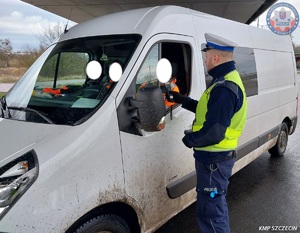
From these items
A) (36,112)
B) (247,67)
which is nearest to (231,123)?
(36,112)

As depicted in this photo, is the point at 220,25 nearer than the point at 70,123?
No

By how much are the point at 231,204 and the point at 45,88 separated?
9.08ft

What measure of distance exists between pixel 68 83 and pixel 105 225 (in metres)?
1.43

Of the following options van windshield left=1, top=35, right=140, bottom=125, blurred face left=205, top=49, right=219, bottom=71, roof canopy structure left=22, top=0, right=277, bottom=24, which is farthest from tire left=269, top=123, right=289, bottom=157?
roof canopy structure left=22, top=0, right=277, bottom=24

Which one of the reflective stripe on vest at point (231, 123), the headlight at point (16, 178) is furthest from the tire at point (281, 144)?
the headlight at point (16, 178)

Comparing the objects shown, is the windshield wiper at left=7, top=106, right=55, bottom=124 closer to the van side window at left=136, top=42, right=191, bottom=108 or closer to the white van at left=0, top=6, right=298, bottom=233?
the white van at left=0, top=6, right=298, bottom=233

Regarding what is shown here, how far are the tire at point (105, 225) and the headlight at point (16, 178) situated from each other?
0.50m

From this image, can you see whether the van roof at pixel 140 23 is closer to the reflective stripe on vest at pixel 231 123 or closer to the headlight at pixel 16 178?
the reflective stripe on vest at pixel 231 123

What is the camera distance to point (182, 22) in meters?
2.84

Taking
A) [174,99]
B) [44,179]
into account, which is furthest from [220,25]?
[44,179]

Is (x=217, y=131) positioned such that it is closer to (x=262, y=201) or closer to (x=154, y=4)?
(x=262, y=201)

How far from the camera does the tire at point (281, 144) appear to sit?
5.58m

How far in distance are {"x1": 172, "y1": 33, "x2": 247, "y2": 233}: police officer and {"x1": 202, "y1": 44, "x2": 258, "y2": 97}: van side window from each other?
148cm

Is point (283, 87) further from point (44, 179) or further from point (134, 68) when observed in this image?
point (44, 179)
